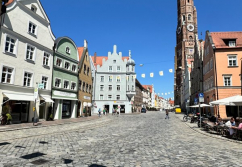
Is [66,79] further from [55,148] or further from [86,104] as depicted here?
[55,148]

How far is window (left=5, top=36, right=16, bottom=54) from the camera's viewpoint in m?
19.5

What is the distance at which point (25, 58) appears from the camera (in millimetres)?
21609

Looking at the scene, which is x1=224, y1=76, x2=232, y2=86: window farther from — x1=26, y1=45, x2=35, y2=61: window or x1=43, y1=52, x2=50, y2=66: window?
x1=26, y1=45, x2=35, y2=61: window

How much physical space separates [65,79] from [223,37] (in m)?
27.3

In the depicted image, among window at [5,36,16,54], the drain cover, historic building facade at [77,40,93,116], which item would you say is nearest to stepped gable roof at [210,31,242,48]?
historic building facade at [77,40,93,116]

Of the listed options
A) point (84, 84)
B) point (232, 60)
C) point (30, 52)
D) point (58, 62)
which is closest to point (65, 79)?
point (58, 62)

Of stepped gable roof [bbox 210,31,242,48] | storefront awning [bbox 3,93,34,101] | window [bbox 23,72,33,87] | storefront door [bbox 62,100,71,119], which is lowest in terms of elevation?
storefront door [bbox 62,100,71,119]

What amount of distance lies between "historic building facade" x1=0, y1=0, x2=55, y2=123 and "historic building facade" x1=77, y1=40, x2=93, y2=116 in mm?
9008

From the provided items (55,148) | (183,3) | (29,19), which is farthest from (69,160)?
(183,3)

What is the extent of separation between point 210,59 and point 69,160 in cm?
3108

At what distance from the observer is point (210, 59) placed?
31953mm

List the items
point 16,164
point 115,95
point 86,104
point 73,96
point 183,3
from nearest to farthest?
point 16,164 → point 73,96 → point 86,104 → point 115,95 → point 183,3

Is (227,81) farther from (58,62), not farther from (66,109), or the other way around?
(58,62)

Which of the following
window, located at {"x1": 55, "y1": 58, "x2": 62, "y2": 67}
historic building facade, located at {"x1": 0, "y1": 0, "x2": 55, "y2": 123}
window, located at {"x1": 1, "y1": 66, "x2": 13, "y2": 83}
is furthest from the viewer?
window, located at {"x1": 55, "y1": 58, "x2": 62, "y2": 67}
